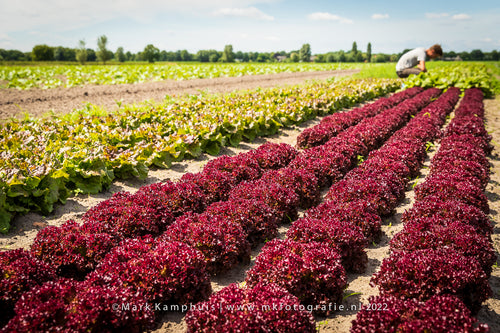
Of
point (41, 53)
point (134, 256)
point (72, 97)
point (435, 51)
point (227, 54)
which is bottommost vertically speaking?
point (134, 256)

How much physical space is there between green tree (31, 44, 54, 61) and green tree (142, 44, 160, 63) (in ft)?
66.5

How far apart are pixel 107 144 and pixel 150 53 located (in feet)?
242

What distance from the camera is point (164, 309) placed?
3727mm

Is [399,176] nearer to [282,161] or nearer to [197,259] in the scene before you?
[282,161]

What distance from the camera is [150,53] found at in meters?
74.4

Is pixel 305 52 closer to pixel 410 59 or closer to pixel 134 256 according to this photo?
pixel 410 59

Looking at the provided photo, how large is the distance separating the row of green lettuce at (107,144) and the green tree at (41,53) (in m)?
74.9

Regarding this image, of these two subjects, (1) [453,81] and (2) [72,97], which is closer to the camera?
(2) [72,97]

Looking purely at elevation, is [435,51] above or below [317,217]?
above

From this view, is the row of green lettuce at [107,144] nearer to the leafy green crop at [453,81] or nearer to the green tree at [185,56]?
the leafy green crop at [453,81]

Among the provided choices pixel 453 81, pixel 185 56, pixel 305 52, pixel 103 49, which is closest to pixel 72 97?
pixel 453 81

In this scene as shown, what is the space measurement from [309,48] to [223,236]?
104m

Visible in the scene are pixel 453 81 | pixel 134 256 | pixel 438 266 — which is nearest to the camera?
pixel 438 266

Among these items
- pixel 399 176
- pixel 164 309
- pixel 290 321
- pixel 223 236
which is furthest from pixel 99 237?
pixel 399 176
